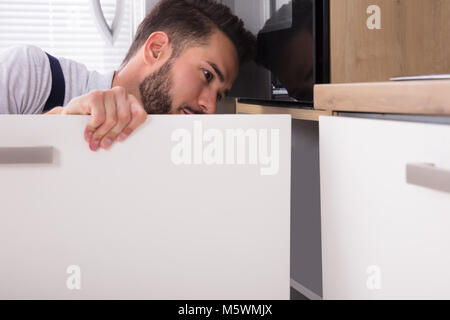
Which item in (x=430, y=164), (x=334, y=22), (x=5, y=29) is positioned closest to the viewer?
(x=430, y=164)

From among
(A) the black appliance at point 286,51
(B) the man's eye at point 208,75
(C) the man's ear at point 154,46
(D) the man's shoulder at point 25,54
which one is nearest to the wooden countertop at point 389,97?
(A) the black appliance at point 286,51

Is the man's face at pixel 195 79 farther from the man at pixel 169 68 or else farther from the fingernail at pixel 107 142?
the fingernail at pixel 107 142

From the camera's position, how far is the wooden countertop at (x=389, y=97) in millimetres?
462

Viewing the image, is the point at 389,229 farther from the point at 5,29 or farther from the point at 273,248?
the point at 5,29

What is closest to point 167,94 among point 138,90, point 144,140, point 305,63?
point 138,90

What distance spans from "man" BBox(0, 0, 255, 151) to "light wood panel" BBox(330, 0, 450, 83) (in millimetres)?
353

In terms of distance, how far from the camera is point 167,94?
3.85ft

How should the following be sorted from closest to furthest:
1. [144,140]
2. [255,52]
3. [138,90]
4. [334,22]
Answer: [144,140] → [334,22] → [255,52] → [138,90]

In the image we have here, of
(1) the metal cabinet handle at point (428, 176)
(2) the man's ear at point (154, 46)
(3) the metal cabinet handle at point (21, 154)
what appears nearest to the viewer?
(1) the metal cabinet handle at point (428, 176)

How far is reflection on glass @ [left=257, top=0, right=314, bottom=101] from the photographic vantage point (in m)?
0.82

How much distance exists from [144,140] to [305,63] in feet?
1.22

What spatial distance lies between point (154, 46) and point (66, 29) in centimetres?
52

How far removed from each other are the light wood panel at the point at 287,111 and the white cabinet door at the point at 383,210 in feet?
0.36
